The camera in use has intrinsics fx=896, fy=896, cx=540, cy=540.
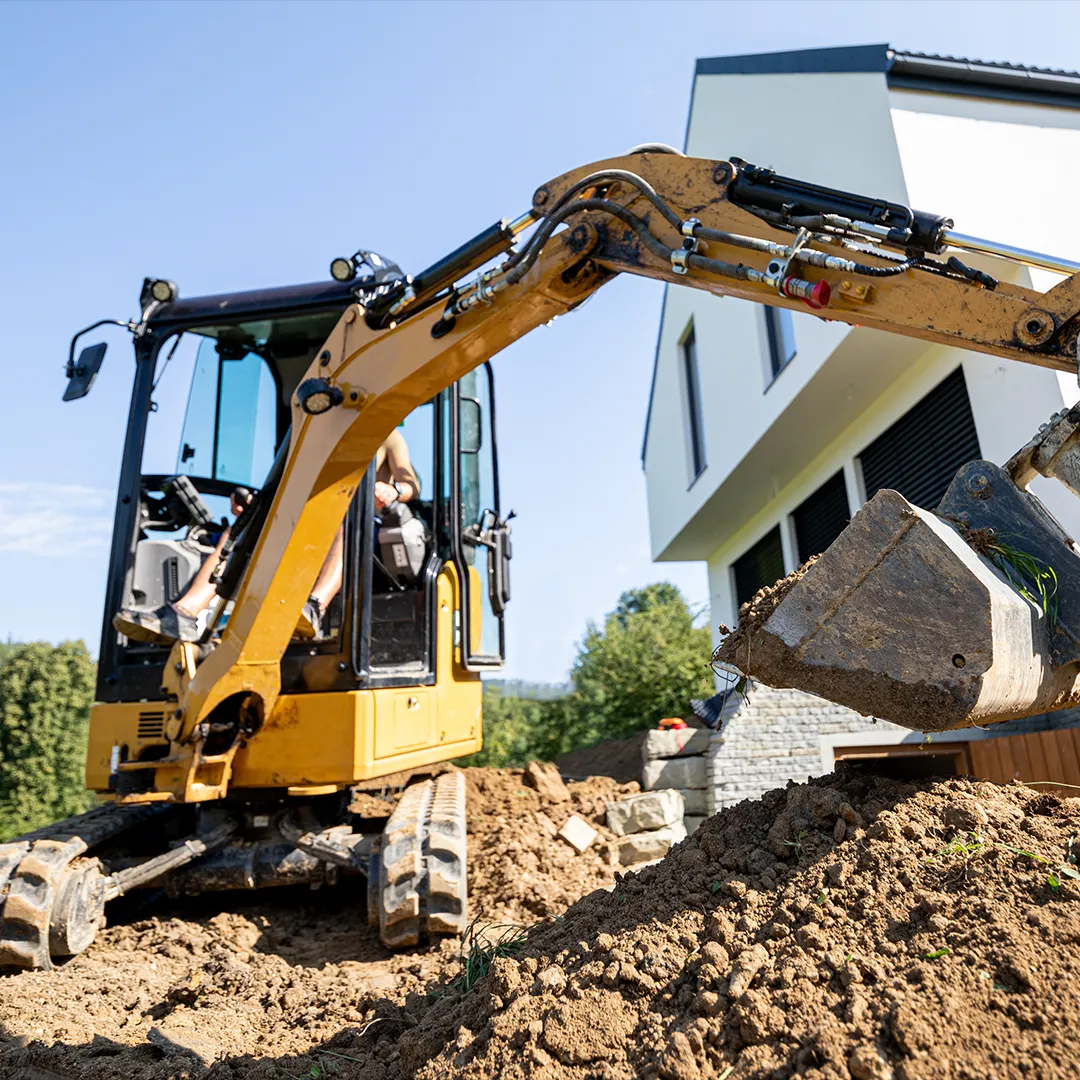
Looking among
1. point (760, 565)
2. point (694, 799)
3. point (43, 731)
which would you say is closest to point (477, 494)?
point (694, 799)

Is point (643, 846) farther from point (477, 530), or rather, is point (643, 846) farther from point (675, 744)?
point (477, 530)

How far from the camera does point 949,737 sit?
25.4ft

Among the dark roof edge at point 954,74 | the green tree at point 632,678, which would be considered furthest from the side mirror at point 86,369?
the green tree at point 632,678

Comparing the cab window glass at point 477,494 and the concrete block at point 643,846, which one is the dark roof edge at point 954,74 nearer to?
the cab window glass at point 477,494

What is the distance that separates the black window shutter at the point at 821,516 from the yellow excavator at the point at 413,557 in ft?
19.4

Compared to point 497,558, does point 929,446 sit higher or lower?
higher

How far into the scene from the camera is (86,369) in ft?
16.5

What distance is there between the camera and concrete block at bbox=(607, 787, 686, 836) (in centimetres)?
738

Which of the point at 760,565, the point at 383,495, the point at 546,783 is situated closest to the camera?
the point at 383,495

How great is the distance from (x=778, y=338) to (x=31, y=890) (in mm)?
9768

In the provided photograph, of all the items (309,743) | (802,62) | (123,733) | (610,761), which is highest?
(802,62)

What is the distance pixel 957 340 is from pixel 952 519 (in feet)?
2.04

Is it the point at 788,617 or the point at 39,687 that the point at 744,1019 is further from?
the point at 39,687

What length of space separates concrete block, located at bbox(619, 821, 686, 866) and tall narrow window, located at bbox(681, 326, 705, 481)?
7.75m
